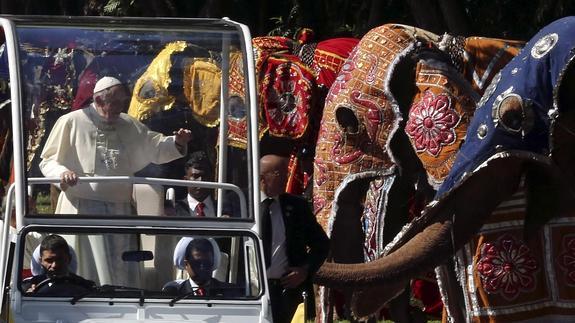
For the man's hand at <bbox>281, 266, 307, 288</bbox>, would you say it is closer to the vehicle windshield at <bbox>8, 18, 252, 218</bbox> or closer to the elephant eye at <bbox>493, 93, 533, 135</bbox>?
the vehicle windshield at <bbox>8, 18, 252, 218</bbox>

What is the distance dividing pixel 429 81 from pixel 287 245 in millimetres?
1956

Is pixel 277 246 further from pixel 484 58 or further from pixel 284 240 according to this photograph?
pixel 484 58

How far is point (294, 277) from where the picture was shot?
28.8 feet

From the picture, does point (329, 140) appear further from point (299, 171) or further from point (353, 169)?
point (299, 171)

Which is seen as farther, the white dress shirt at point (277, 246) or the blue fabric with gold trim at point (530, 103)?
the blue fabric with gold trim at point (530, 103)

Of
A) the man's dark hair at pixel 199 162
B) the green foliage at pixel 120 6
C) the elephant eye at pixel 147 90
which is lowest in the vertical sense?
the man's dark hair at pixel 199 162

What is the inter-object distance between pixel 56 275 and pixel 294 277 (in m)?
1.35

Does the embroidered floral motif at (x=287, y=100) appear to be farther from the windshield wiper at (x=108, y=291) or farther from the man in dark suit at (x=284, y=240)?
the windshield wiper at (x=108, y=291)

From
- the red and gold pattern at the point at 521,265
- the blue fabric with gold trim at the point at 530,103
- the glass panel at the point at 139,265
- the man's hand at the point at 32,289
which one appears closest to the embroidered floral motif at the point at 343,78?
the red and gold pattern at the point at 521,265

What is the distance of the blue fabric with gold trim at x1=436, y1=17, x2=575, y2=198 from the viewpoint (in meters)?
9.21

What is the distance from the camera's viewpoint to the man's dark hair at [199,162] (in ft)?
28.1


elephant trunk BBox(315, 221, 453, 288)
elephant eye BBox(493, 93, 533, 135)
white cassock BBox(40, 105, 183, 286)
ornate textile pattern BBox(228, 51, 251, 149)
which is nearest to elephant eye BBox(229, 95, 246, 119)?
ornate textile pattern BBox(228, 51, 251, 149)

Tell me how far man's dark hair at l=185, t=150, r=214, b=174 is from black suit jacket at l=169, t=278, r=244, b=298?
702 mm

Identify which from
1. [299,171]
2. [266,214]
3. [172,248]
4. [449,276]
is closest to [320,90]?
[299,171]
